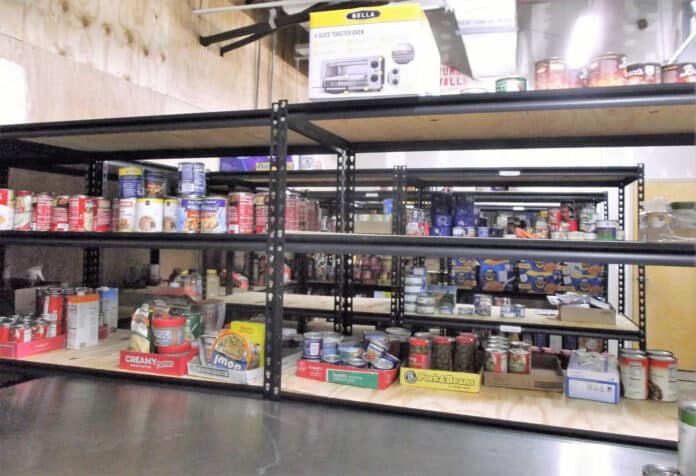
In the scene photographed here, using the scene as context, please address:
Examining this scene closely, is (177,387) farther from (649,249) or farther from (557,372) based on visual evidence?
(649,249)

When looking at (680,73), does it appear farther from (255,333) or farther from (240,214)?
(255,333)

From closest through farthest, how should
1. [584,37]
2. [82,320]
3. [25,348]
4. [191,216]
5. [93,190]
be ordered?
1. [191,216]
2. [25,348]
3. [82,320]
4. [93,190]
5. [584,37]

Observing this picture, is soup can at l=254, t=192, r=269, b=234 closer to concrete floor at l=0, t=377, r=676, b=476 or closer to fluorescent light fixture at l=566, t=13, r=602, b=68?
concrete floor at l=0, t=377, r=676, b=476

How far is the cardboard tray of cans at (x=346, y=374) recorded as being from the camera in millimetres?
1756

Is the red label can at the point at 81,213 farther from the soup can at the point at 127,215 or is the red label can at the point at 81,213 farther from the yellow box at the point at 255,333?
the yellow box at the point at 255,333

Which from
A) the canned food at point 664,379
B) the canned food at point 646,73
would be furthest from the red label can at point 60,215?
the canned food at point 664,379

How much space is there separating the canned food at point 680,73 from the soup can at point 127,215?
1904 mm

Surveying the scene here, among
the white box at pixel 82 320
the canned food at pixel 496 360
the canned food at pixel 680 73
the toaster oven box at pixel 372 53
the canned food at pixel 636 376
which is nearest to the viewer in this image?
the canned food at pixel 680 73

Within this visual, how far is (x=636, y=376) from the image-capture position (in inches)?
65.9

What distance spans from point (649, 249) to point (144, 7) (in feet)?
11.2

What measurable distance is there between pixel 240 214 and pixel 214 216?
11cm

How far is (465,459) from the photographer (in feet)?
4.33

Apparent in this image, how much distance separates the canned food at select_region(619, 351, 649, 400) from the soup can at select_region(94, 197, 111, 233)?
6.80 ft

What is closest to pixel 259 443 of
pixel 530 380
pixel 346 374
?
pixel 346 374
